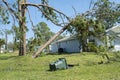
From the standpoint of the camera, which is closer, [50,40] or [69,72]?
[69,72]

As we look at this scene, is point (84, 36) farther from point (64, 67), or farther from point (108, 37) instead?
point (64, 67)

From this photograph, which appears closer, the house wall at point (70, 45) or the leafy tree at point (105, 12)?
the leafy tree at point (105, 12)

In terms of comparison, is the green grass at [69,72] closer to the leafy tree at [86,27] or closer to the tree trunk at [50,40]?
the tree trunk at [50,40]

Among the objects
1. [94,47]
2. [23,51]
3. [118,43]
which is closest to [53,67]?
[94,47]

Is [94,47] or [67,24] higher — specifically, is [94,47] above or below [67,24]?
below

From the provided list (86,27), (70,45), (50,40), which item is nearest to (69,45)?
(70,45)

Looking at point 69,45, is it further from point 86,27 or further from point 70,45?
point 86,27

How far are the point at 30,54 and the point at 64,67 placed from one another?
10.5 meters

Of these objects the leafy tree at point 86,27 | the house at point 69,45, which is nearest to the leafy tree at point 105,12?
the leafy tree at point 86,27

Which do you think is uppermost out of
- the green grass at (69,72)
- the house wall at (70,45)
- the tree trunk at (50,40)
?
the house wall at (70,45)

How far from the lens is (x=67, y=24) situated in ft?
77.5

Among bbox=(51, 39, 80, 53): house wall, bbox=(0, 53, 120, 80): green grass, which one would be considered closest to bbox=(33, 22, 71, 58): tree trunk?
bbox=(0, 53, 120, 80): green grass

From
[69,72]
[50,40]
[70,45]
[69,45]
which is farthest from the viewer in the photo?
[69,45]

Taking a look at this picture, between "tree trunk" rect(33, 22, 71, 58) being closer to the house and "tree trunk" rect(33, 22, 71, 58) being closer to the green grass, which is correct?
the green grass
